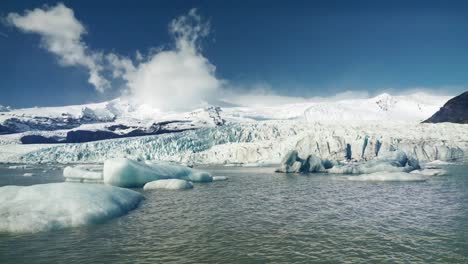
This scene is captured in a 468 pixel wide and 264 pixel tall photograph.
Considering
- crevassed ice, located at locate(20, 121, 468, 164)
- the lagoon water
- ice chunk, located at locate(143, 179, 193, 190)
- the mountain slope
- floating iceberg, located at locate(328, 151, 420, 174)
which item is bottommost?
the lagoon water

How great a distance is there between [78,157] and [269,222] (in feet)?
252

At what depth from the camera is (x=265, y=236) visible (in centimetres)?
1091

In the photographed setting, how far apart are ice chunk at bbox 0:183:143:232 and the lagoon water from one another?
525 mm

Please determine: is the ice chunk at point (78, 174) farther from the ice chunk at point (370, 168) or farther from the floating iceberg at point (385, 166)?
the floating iceberg at point (385, 166)

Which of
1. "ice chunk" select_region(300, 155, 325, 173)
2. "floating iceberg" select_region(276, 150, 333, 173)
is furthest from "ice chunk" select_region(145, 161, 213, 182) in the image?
"ice chunk" select_region(300, 155, 325, 173)

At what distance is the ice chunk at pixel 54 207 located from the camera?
11.5m

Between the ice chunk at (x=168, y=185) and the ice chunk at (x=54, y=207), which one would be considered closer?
the ice chunk at (x=54, y=207)

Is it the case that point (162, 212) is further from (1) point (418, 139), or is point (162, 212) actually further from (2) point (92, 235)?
(1) point (418, 139)

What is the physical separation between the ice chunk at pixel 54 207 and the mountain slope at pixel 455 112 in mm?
112858

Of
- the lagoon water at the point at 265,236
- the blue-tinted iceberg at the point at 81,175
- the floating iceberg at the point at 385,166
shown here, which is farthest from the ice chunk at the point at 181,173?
the floating iceberg at the point at 385,166

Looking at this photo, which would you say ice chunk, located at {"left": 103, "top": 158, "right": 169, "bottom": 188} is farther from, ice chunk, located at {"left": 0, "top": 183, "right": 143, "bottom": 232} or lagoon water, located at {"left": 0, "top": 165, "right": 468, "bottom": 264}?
ice chunk, located at {"left": 0, "top": 183, "right": 143, "bottom": 232}

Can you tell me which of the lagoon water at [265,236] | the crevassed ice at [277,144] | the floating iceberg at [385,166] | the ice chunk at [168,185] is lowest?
the lagoon water at [265,236]

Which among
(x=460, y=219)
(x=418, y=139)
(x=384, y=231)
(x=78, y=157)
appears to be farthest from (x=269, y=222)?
(x=78, y=157)

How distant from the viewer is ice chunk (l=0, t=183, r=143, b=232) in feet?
37.7
